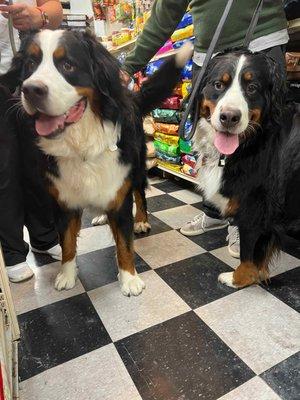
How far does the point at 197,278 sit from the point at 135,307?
307mm

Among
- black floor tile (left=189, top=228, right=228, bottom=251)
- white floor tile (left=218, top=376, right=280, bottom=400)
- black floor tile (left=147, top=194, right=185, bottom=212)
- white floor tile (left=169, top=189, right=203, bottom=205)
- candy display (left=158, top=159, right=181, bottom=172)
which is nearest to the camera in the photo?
white floor tile (left=218, top=376, right=280, bottom=400)

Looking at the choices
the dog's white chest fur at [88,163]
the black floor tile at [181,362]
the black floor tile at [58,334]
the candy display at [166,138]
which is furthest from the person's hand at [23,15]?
the candy display at [166,138]

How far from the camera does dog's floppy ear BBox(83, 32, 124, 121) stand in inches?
34.9

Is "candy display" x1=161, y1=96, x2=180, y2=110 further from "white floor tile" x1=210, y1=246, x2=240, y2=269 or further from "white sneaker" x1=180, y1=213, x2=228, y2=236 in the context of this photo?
"white floor tile" x1=210, y1=246, x2=240, y2=269

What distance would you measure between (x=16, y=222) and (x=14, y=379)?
63cm

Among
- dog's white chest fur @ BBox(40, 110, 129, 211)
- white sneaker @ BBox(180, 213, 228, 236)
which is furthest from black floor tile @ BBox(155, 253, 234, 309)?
dog's white chest fur @ BBox(40, 110, 129, 211)

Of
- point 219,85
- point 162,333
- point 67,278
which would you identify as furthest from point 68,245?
point 219,85

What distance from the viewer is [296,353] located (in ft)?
2.87

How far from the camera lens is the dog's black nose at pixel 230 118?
942mm

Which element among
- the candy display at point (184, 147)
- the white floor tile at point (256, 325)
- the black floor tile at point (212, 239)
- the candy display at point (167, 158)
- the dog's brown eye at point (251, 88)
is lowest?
the black floor tile at point (212, 239)

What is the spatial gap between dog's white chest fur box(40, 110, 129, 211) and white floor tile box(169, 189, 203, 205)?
115 cm

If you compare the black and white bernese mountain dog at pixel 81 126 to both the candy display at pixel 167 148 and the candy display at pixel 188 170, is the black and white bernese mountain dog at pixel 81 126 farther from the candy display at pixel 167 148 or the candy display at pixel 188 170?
the candy display at pixel 167 148

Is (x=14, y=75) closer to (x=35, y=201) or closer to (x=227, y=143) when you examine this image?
(x=35, y=201)

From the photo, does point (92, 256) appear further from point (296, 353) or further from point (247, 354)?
point (296, 353)
